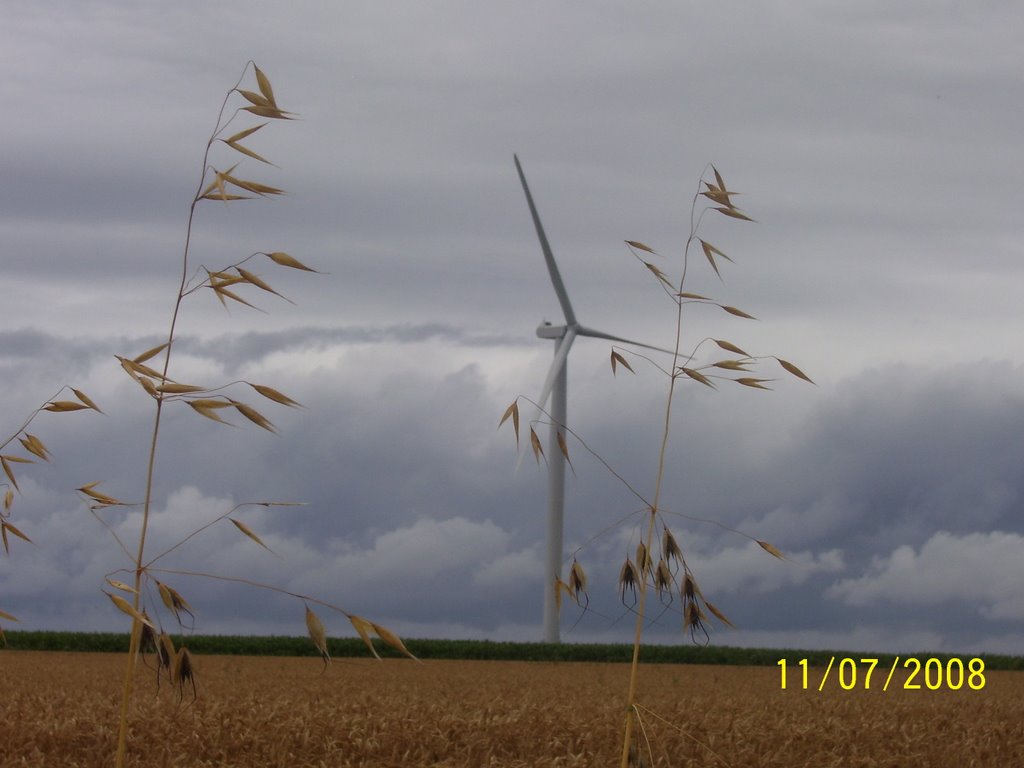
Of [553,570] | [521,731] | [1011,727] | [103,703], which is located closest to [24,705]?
[103,703]

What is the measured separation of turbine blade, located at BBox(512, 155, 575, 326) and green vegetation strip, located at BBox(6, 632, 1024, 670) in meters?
12.7

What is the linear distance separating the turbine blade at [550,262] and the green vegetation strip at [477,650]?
41.5ft

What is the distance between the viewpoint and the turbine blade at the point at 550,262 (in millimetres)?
31859

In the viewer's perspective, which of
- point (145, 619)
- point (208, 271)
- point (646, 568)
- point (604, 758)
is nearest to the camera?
point (145, 619)

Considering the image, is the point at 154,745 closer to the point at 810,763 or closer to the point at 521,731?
the point at 521,731

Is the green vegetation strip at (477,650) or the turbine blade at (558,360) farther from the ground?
the turbine blade at (558,360)

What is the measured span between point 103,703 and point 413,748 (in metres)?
4.52

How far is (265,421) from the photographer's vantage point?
19.5ft

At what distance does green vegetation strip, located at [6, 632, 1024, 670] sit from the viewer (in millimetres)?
38938
